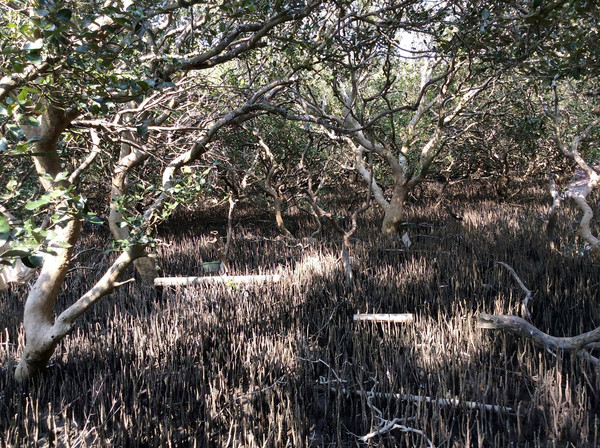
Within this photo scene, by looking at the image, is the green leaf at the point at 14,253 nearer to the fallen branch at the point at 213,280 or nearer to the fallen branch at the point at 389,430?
the fallen branch at the point at 389,430

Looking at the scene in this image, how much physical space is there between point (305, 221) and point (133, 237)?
230 inches

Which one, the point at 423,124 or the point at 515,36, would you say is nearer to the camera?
the point at 515,36

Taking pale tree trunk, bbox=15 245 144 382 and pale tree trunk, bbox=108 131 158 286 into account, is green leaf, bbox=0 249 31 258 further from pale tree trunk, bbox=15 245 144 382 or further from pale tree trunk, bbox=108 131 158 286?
pale tree trunk, bbox=108 131 158 286

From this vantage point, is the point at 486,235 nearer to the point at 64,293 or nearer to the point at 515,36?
the point at 515,36

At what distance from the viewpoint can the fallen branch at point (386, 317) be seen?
11.6ft

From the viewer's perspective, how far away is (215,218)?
8.98 metres

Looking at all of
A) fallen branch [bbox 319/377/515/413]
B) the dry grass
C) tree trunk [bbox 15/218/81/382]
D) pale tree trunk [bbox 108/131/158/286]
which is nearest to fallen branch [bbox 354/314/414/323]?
the dry grass

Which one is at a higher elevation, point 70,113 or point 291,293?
point 70,113

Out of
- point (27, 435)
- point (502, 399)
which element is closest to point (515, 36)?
point (502, 399)

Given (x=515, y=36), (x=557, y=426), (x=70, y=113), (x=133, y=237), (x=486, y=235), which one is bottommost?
(x=557, y=426)

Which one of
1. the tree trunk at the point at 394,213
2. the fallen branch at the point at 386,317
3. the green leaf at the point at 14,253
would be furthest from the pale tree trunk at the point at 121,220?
the green leaf at the point at 14,253

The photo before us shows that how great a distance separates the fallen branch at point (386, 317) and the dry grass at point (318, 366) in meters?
0.06

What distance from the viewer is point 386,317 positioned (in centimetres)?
356

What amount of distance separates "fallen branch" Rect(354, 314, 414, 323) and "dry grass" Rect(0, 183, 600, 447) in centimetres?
6
